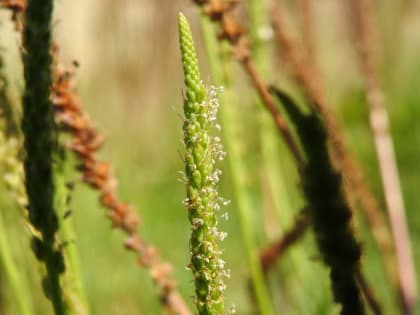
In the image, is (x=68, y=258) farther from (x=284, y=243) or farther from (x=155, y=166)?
(x=155, y=166)

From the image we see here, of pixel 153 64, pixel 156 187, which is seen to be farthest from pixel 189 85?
pixel 156 187

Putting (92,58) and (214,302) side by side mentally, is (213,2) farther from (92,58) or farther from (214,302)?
(92,58)

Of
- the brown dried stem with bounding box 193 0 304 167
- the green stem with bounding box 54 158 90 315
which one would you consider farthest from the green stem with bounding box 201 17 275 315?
the green stem with bounding box 54 158 90 315

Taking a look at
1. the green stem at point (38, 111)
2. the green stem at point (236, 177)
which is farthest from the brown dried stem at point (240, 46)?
the green stem at point (38, 111)

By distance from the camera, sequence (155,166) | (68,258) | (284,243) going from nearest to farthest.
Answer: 1. (68,258)
2. (284,243)
3. (155,166)

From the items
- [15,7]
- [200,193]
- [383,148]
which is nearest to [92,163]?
[15,7]
